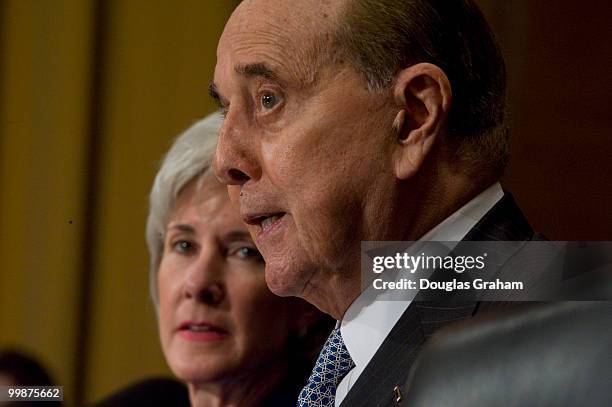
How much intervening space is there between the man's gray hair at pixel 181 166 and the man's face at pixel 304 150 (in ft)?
1.25

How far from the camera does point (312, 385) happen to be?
2.93 feet

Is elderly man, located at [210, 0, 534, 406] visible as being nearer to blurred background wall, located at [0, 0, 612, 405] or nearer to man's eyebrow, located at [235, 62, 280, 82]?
man's eyebrow, located at [235, 62, 280, 82]

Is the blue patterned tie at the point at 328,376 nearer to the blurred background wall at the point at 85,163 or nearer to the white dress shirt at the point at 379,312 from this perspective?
the white dress shirt at the point at 379,312

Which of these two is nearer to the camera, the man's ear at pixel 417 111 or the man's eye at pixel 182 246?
the man's ear at pixel 417 111

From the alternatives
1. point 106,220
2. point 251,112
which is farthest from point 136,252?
point 251,112

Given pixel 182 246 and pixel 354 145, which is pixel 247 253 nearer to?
pixel 182 246

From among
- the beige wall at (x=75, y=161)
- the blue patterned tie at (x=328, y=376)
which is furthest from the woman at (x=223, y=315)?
the blue patterned tie at (x=328, y=376)

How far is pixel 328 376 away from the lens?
89cm

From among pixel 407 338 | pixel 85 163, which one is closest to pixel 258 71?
pixel 407 338

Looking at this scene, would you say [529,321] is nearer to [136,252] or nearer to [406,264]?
[406,264]

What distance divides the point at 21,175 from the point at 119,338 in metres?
0.25

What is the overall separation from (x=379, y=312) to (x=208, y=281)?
0.43 meters

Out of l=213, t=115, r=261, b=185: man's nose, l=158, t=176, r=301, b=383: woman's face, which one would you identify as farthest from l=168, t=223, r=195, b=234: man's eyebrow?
l=213, t=115, r=261, b=185: man's nose

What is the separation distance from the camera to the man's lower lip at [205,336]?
124 cm
